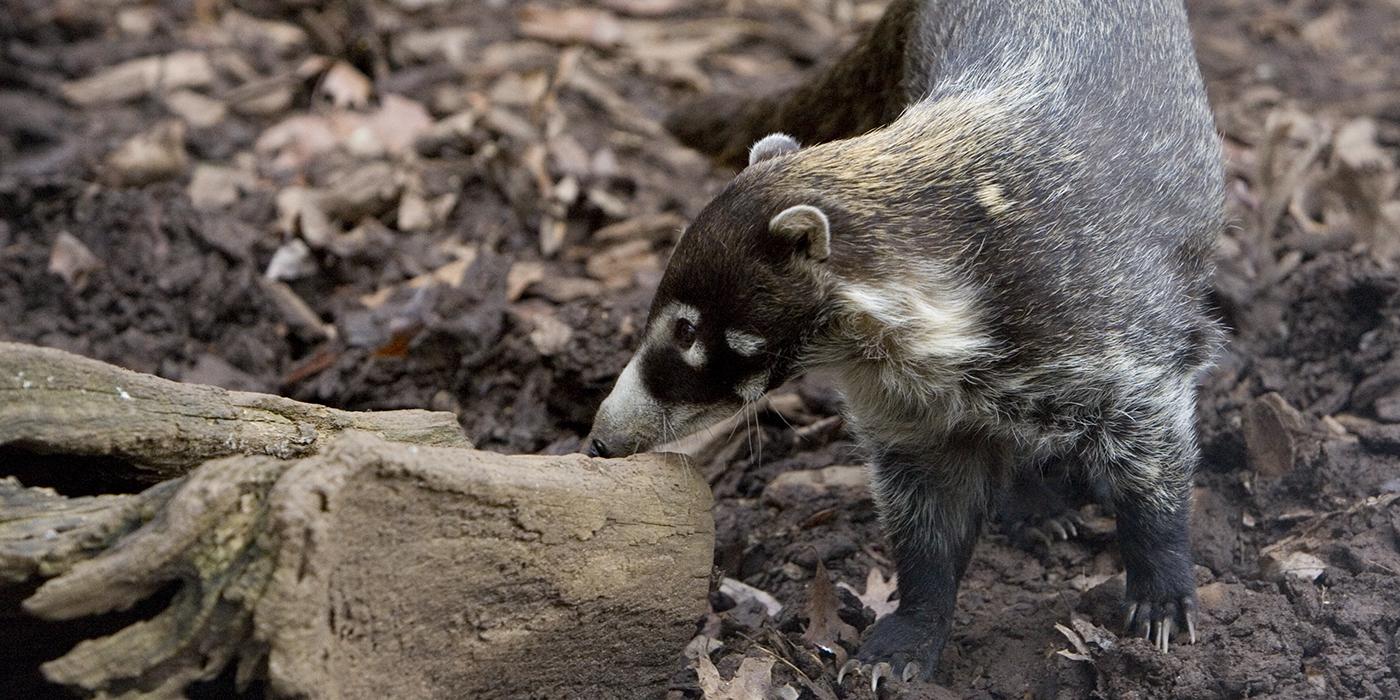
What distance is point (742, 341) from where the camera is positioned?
4.31 metres

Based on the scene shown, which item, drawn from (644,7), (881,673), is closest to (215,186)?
(644,7)

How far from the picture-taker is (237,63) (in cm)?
853

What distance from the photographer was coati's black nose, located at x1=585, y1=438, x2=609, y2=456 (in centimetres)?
449

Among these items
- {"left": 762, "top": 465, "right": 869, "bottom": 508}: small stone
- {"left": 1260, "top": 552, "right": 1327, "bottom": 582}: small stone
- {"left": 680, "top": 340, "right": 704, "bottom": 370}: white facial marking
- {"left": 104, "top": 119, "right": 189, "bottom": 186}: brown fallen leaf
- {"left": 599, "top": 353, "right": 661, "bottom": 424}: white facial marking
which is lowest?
{"left": 762, "top": 465, "right": 869, "bottom": 508}: small stone

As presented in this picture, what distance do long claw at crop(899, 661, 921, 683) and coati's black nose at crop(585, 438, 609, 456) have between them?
→ 1277 mm

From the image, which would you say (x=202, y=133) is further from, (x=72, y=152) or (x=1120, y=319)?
(x=1120, y=319)

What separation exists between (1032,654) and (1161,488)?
0.76 m

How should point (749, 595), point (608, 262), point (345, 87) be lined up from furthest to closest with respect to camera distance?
point (345, 87) < point (608, 262) < point (749, 595)

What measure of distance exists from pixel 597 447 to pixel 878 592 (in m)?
1.35

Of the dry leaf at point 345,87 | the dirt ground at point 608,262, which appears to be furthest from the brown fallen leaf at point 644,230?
the dry leaf at point 345,87

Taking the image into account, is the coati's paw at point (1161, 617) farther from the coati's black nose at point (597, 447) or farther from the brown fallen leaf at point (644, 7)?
the brown fallen leaf at point (644, 7)

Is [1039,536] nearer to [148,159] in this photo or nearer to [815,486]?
[815,486]

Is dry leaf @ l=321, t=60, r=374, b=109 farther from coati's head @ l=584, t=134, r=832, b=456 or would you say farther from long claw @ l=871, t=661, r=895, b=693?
long claw @ l=871, t=661, r=895, b=693

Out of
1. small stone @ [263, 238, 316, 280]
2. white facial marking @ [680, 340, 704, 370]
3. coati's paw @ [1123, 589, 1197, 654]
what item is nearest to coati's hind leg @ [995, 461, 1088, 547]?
coati's paw @ [1123, 589, 1197, 654]
